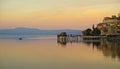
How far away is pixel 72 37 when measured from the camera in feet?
51.1

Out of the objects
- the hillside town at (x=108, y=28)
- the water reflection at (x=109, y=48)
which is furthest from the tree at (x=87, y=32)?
the water reflection at (x=109, y=48)

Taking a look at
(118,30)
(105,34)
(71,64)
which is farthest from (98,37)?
(71,64)

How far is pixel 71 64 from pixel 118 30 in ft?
26.0

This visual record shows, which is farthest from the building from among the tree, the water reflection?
the water reflection

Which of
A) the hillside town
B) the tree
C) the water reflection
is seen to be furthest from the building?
the water reflection

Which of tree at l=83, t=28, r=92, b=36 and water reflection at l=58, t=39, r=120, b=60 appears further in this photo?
tree at l=83, t=28, r=92, b=36

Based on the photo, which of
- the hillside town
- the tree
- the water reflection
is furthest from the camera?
the tree

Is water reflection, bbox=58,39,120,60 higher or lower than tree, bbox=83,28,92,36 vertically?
lower

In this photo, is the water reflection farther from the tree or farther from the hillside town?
Answer: the tree

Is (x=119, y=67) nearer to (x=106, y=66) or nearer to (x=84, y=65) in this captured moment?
(x=106, y=66)

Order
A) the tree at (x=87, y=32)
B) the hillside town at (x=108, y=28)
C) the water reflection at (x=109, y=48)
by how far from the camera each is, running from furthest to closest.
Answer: the tree at (x=87, y=32), the hillside town at (x=108, y=28), the water reflection at (x=109, y=48)

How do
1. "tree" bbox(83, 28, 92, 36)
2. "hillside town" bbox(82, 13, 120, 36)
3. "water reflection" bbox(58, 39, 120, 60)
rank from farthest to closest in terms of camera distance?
"tree" bbox(83, 28, 92, 36) < "hillside town" bbox(82, 13, 120, 36) < "water reflection" bbox(58, 39, 120, 60)

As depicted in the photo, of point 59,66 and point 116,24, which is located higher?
point 116,24

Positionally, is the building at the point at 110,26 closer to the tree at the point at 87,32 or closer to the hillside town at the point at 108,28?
the hillside town at the point at 108,28
